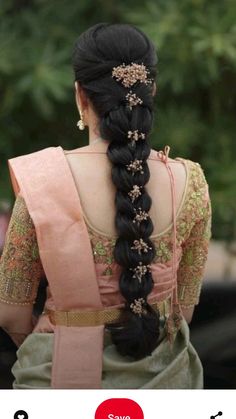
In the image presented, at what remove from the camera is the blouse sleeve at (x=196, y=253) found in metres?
1.25

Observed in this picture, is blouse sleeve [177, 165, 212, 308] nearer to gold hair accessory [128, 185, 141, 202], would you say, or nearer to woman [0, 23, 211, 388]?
woman [0, 23, 211, 388]

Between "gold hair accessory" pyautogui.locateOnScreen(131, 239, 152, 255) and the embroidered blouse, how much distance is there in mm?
30

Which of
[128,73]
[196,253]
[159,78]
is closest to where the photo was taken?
[128,73]

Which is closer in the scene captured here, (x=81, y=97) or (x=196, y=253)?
(x=81, y=97)

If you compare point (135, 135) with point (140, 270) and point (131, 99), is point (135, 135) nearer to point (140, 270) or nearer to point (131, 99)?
point (131, 99)

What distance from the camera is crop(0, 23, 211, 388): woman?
1.15m

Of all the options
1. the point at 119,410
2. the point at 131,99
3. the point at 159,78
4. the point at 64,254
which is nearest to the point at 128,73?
the point at 131,99

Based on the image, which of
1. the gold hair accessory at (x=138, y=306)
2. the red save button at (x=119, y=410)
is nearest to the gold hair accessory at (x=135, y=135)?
the gold hair accessory at (x=138, y=306)

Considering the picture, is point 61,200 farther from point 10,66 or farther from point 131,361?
point 10,66

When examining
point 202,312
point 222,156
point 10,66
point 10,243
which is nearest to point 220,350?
point 202,312

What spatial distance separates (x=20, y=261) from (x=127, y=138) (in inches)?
9.6

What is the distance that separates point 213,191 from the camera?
7.84 ft

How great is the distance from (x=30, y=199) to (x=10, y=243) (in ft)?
0.27

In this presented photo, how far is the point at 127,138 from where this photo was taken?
116 centimetres
